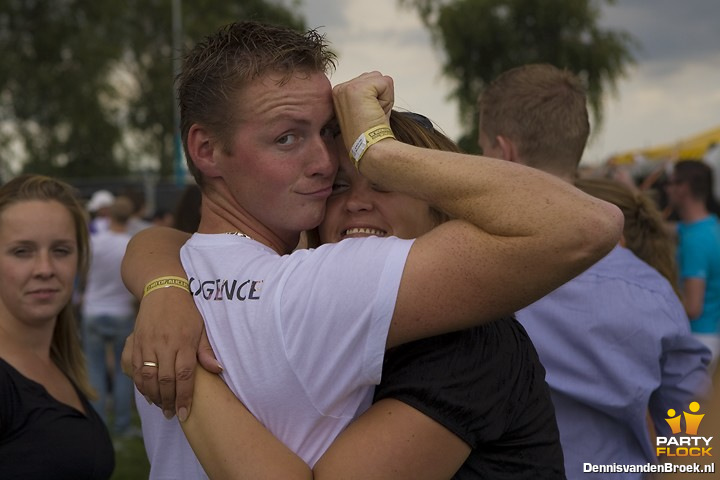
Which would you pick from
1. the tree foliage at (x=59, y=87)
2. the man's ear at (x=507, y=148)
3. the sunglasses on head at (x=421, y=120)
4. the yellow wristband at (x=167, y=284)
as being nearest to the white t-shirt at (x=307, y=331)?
the yellow wristband at (x=167, y=284)

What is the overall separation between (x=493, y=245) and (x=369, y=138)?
1.41ft

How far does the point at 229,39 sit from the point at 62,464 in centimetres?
162

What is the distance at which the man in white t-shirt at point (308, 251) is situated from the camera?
5.83 ft

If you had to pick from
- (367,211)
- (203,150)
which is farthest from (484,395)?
(203,150)

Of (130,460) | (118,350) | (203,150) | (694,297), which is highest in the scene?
(203,150)

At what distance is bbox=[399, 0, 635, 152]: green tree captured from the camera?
120 ft

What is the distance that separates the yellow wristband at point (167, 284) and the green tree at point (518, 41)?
3500cm

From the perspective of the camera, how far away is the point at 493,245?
1.77m

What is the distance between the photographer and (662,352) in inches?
119

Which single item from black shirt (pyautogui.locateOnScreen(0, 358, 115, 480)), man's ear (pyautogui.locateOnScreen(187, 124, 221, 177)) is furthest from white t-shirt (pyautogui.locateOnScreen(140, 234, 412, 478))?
black shirt (pyautogui.locateOnScreen(0, 358, 115, 480))

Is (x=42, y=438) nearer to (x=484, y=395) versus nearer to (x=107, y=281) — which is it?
(x=484, y=395)

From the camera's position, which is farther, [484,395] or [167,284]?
[167,284]

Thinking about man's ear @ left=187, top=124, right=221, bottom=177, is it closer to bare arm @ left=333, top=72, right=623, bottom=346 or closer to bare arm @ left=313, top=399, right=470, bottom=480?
bare arm @ left=333, top=72, right=623, bottom=346

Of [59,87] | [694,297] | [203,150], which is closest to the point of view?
[203,150]
